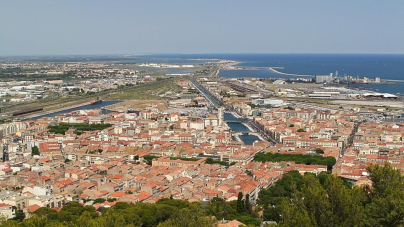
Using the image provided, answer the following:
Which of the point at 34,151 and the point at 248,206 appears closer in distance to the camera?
the point at 248,206

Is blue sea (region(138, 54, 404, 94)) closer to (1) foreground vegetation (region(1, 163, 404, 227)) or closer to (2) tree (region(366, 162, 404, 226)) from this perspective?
(2) tree (region(366, 162, 404, 226))

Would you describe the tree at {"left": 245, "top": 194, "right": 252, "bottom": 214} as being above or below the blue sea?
below

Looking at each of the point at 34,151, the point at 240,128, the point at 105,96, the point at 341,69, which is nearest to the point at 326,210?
the point at 34,151

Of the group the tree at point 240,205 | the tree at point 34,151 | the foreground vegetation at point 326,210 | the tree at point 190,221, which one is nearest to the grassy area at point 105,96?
the tree at point 34,151

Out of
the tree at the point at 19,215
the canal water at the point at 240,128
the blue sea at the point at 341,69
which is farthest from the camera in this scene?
the blue sea at the point at 341,69

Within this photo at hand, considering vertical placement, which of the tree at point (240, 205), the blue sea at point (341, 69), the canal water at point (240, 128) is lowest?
the canal water at point (240, 128)

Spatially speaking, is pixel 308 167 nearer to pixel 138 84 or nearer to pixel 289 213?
pixel 289 213

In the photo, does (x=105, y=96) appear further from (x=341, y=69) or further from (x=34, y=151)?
(x=341, y=69)

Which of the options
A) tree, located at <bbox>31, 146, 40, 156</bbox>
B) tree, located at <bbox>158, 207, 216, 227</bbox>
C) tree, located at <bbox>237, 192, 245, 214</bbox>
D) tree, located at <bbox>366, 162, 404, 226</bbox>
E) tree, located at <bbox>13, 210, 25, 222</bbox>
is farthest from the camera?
tree, located at <bbox>31, 146, 40, 156</bbox>

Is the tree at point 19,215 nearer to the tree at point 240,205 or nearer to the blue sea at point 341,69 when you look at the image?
the tree at point 240,205

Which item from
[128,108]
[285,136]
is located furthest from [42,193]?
[128,108]

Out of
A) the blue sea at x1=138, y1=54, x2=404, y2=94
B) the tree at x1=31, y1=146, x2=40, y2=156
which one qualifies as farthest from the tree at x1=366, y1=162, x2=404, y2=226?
the blue sea at x1=138, y1=54, x2=404, y2=94
